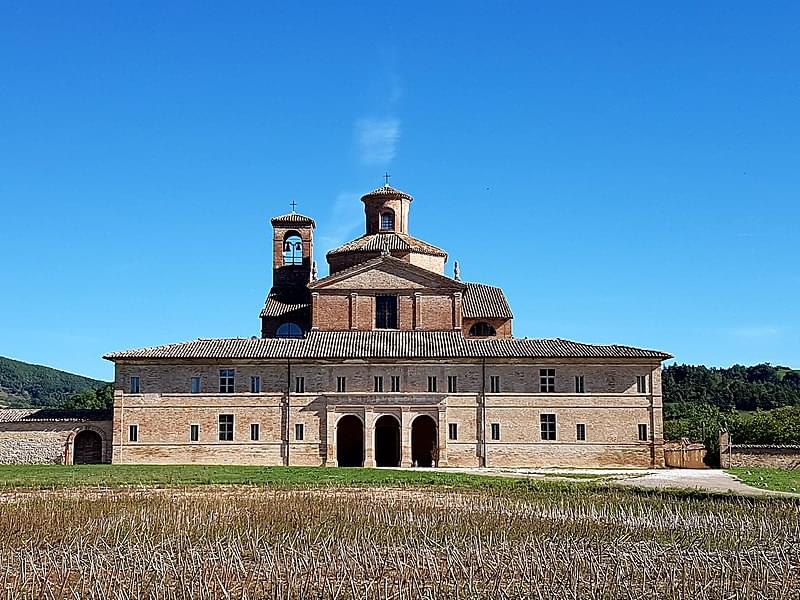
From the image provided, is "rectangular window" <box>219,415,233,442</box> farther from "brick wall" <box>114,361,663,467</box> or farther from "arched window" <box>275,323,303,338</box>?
"arched window" <box>275,323,303,338</box>

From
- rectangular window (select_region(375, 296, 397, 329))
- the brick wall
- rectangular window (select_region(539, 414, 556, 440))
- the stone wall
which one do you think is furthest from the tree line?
the stone wall

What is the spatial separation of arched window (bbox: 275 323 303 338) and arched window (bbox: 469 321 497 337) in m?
9.54

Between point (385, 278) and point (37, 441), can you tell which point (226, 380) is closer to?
point (37, 441)

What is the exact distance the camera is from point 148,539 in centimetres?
1770

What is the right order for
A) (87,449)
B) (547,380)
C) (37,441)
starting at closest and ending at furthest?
(37,441) < (547,380) < (87,449)

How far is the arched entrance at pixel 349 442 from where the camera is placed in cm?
5284

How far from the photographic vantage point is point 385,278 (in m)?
55.2

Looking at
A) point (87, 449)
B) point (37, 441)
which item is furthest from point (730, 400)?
point (37, 441)

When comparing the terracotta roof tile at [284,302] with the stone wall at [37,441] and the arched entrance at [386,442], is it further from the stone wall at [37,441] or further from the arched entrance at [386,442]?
the stone wall at [37,441]

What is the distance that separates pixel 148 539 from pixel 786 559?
10.1m

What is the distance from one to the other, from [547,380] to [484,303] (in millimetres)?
8885

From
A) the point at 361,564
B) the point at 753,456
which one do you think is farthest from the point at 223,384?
the point at 361,564

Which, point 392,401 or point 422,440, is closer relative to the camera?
point 392,401

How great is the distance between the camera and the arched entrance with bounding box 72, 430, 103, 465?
52.7m
